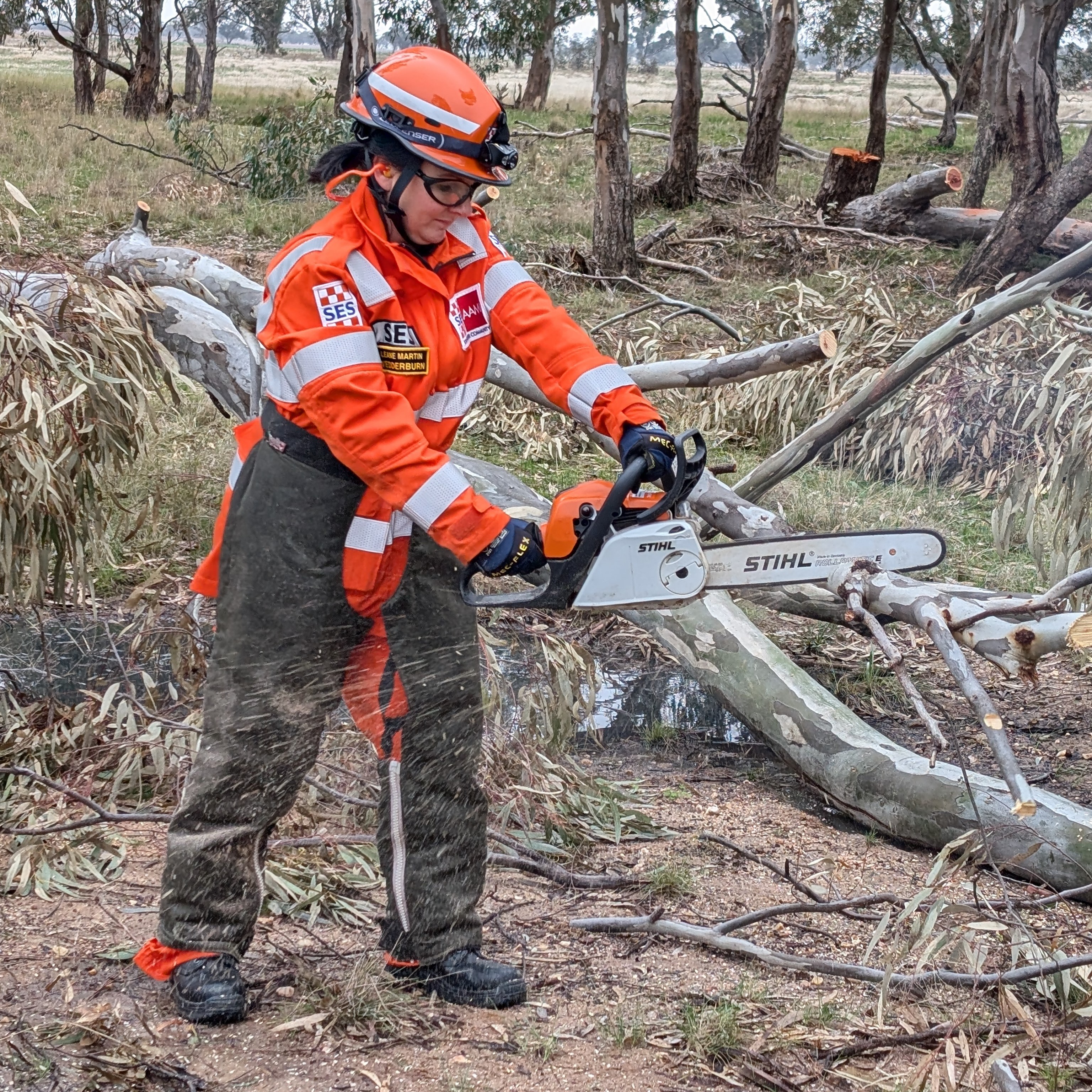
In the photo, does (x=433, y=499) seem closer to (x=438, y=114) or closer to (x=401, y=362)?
(x=401, y=362)

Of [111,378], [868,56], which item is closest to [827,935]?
[111,378]

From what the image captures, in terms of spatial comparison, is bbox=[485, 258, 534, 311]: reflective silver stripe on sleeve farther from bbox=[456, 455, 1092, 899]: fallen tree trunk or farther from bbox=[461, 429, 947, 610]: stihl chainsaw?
bbox=[456, 455, 1092, 899]: fallen tree trunk

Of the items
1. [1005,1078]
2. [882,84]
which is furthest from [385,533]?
[882,84]

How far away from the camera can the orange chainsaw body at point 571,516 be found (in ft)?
8.45

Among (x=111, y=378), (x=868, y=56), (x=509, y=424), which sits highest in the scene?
(x=868, y=56)

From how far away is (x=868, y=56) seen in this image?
25547 millimetres

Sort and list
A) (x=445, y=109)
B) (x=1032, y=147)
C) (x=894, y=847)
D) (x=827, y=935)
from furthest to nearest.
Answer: (x=1032, y=147), (x=894, y=847), (x=827, y=935), (x=445, y=109)

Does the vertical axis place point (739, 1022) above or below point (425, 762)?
below

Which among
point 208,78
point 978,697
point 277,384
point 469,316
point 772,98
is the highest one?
point 208,78

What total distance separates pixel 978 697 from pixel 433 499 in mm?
1225

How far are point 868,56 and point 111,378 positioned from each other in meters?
24.7

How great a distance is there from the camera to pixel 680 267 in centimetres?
1144

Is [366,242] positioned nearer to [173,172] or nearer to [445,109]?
[445,109]

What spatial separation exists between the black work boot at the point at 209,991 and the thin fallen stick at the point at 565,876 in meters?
0.92
